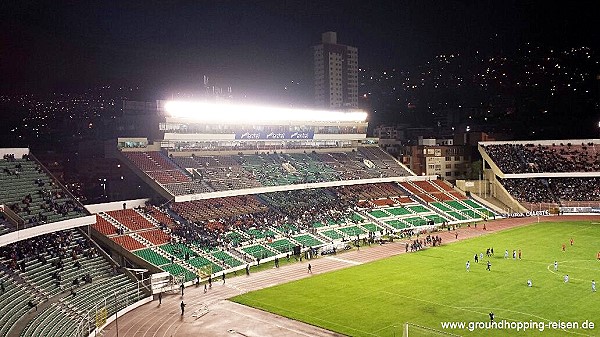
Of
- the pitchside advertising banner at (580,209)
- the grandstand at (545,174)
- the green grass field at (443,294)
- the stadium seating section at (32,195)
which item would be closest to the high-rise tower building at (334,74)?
the grandstand at (545,174)

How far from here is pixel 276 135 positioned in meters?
71.2

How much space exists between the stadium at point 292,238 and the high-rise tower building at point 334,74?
103 metres

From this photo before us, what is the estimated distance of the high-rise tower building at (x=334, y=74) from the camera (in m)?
184

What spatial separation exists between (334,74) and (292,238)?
142561 millimetres

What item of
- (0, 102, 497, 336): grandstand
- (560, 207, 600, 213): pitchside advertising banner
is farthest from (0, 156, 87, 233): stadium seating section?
(560, 207, 600, 213): pitchside advertising banner

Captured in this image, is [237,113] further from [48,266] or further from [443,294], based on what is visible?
[443,294]

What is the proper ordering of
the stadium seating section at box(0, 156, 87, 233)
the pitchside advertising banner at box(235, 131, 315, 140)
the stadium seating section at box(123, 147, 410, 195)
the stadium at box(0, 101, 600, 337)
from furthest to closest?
1. the pitchside advertising banner at box(235, 131, 315, 140)
2. the stadium seating section at box(123, 147, 410, 195)
3. the stadium seating section at box(0, 156, 87, 233)
4. the stadium at box(0, 101, 600, 337)

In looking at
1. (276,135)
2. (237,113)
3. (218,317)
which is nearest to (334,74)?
(276,135)

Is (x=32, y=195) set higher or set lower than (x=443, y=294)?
higher

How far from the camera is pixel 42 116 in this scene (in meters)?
64.9

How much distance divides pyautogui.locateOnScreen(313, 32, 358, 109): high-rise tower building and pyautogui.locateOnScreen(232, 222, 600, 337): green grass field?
13998cm

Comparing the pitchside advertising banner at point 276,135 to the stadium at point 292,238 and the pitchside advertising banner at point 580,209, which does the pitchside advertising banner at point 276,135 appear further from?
the pitchside advertising banner at point 580,209

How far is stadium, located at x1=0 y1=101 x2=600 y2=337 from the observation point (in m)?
29.3

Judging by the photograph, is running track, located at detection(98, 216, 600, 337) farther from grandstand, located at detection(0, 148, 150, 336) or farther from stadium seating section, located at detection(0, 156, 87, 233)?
stadium seating section, located at detection(0, 156, 87, 233)
